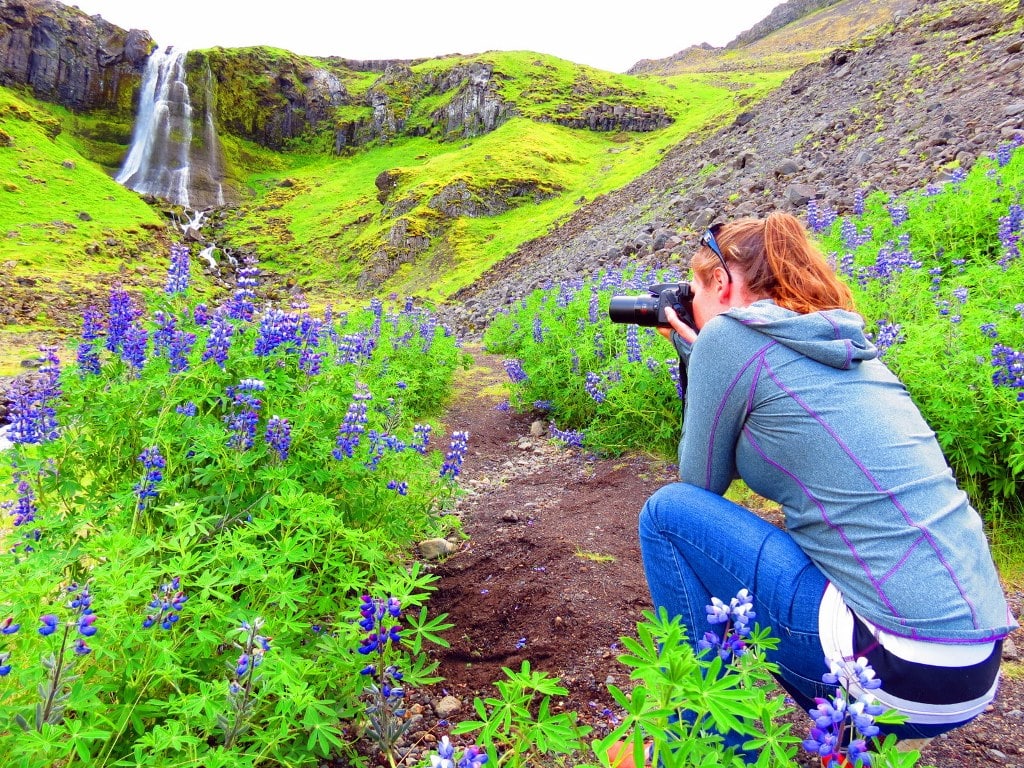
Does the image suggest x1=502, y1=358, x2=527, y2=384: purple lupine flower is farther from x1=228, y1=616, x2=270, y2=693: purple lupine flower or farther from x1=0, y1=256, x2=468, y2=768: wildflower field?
x1=228, y1=616, x2=270, y2=693: purple lupine flower

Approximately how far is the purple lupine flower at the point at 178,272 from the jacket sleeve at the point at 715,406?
7.98 feet

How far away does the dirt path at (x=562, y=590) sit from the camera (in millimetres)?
2143

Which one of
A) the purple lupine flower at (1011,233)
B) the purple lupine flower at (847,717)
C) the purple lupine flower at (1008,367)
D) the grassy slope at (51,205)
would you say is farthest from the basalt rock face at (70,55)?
the purple lupine flower at (847,717)

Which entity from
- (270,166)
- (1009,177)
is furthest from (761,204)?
(270,166)

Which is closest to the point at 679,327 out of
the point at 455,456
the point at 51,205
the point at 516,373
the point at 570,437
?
the point at 455,456

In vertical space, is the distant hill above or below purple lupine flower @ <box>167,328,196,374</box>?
above

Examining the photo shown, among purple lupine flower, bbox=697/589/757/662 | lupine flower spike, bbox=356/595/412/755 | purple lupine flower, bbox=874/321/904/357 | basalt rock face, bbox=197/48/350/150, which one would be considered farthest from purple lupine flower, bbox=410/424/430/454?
basalt rock face, bbox=197/48/350/150

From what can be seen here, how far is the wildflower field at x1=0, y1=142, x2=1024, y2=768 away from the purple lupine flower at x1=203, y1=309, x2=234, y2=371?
0.02 metres

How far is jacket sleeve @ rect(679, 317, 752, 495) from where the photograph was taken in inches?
69.4

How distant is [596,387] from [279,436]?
3308 millimetres

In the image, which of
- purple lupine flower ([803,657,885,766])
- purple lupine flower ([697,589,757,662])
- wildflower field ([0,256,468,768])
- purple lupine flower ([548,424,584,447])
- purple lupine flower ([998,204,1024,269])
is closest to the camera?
purple lupine flower ([803,657,885,766])

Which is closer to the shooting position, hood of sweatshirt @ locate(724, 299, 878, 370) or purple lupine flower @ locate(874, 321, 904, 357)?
hood of sweatshirt @ locate(724, 299, 878, 370)

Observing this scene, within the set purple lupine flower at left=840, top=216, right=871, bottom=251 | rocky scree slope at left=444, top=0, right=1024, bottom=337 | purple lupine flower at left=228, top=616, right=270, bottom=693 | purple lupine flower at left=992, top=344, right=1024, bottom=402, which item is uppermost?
rocky scree slope at left=444, top=0, right=1024, bottom=337

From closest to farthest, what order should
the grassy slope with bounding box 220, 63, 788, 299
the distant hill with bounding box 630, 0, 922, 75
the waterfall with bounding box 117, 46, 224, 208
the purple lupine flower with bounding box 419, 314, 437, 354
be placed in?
1. the purple lupine flower with bounding box 419, 314, 437, 354
2. the grassy slope with bounding box 220, 63, 788, 299
3. the waterfall with bounding box 117, 46, 224, 208
4. the distant hill with bounding box 630, 0, 922, 75
